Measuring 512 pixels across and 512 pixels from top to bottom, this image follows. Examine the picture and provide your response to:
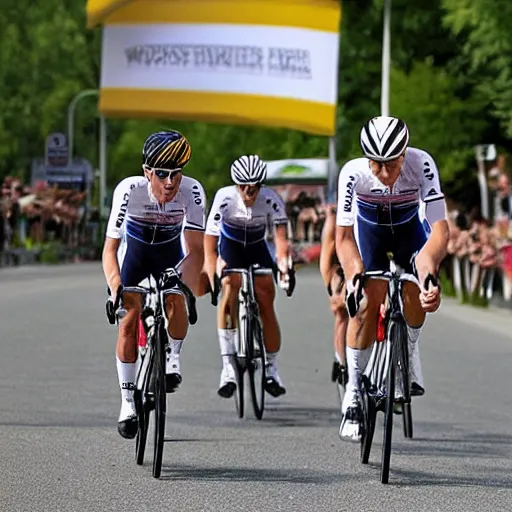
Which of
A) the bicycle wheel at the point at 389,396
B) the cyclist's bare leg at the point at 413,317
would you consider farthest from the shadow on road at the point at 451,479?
the cyclist's bare leg at the point at 413,317

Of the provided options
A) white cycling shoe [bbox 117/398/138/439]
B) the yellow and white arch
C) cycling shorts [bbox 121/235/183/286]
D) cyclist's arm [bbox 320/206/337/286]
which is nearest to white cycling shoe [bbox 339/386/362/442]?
white cycling shoe [bbox 117/398/138/439]

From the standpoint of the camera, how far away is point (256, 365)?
1239 centimetres

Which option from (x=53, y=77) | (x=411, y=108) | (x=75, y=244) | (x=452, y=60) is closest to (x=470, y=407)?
(x=411, y=108)

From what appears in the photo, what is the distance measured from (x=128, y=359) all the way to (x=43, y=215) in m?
49.9

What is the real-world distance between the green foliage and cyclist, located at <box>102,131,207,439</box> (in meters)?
16.6

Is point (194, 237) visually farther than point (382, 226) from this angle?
Yes

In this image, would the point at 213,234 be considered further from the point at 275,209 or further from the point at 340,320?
the point at 340,320

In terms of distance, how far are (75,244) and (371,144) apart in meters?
52.5

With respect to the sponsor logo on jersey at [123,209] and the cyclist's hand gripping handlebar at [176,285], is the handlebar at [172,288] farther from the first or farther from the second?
the sponsor logo on jersey at [123,209]

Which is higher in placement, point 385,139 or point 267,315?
point 385,139

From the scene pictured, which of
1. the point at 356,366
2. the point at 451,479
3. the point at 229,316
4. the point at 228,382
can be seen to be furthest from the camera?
the point at 229,316

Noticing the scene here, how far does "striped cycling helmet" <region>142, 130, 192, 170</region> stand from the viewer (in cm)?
920

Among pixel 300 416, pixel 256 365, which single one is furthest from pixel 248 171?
pixel 300 416

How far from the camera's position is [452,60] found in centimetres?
3881
